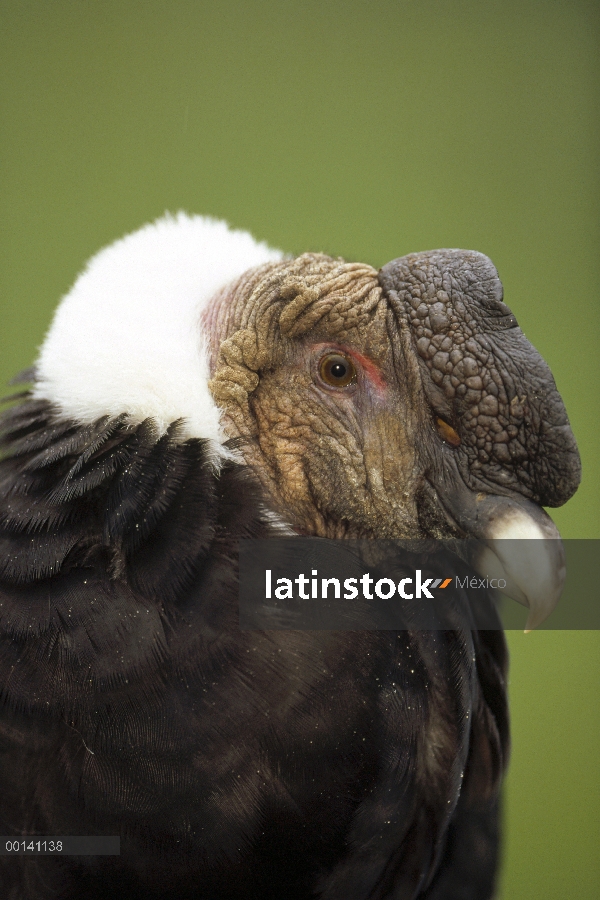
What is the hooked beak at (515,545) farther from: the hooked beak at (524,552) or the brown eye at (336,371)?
the brown eye at (336,371)

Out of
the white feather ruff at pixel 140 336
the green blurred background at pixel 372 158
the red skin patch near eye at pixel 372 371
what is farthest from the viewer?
the green blurred background at pixel 372 158

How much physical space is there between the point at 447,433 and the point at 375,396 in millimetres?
130

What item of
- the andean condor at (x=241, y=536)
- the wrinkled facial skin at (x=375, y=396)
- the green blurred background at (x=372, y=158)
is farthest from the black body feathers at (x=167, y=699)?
the green blurred background at (x=372, y=158)

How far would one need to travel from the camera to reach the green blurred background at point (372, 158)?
70.0 inches

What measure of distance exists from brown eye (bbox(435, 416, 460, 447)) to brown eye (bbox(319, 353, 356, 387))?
0.51 ft

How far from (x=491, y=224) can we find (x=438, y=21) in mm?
607

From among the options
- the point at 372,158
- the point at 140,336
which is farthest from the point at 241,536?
the point at 372,158

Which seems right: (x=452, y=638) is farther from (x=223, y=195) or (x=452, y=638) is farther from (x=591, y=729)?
(x=223, y=195)

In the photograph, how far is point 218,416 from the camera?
1.22m

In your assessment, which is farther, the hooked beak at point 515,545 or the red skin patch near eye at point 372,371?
the red skin patch near eye at point 372,371

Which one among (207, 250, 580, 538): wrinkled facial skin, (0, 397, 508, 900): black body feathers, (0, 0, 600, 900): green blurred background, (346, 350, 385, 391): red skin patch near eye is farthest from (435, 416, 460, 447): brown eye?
(0, 0, 600, 900): green blurred background

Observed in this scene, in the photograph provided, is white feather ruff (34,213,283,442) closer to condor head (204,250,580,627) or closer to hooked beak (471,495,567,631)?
condor head (204,250,580,627)

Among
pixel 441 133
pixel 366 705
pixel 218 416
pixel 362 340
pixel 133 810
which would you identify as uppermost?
pixel 441 133

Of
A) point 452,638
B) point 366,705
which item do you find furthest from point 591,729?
point 366,705
